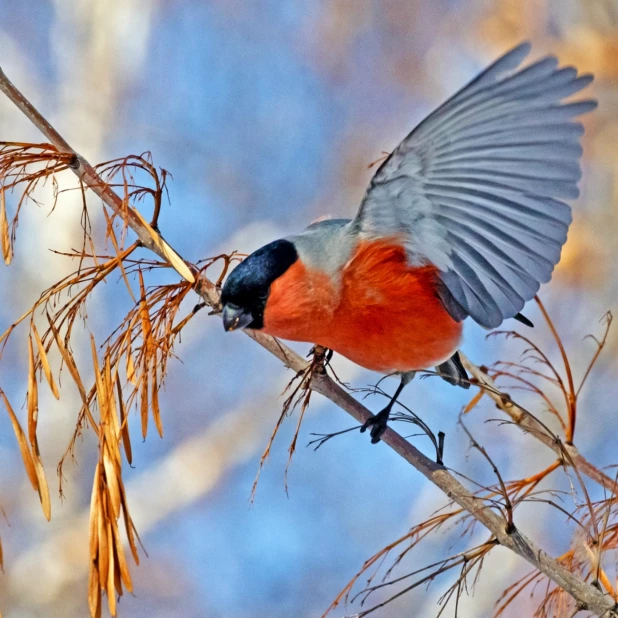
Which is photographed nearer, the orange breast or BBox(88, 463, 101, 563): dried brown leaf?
BBox(88, 463, 101, 563): dried brown leaf

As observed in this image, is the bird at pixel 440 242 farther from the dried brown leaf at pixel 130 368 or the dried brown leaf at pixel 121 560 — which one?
the dried brown leaf at pixel 121 560

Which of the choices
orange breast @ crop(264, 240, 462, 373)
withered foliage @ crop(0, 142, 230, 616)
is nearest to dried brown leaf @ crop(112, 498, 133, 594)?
withered foliage @ crop(0, 142, 230, 616)

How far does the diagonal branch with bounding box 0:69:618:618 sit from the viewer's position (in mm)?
533

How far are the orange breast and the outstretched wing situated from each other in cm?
2

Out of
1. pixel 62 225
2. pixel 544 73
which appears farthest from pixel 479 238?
pixel 62 225

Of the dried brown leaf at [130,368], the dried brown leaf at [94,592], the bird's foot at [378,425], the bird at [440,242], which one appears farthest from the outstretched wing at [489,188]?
the dried brown leaf at [94,592]

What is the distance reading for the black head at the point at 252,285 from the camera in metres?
0.64

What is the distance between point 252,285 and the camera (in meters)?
0.65

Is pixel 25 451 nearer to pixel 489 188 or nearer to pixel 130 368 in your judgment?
pixel 130 368

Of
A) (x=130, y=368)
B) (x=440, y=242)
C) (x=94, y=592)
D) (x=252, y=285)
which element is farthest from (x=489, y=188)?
(x=94, y=592)

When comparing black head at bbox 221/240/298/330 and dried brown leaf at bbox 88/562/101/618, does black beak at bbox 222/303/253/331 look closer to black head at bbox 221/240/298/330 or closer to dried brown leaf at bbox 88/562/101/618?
black head at bbox 221/240/298/330

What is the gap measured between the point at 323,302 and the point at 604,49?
3.75 feet

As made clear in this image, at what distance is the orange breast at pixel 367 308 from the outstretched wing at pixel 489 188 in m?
0.02

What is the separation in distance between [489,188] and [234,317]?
0.76 feet
